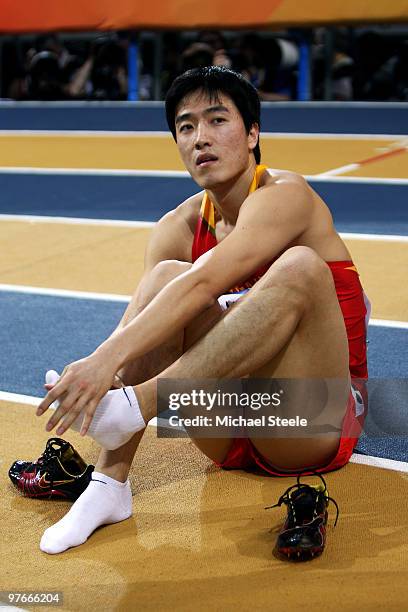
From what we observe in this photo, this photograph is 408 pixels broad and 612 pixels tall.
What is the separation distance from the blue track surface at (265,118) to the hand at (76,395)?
7.78 meters

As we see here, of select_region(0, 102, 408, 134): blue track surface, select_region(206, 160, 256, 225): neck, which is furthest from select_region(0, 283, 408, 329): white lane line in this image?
select_region(0, 102, 408, 134): blue track surface

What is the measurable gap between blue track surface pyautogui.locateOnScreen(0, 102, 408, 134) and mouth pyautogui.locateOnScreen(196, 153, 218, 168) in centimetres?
714

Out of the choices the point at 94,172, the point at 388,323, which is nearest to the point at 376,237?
the point at 388,323

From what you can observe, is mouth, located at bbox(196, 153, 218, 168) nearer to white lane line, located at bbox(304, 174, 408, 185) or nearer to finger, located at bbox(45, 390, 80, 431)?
finger, located at bbox(45, 390, 80, 431)

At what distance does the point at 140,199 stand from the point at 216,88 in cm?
439

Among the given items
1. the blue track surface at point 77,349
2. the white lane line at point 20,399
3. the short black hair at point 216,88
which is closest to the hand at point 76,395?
the short black hair at point 216,88

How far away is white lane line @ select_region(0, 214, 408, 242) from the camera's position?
6016 mm

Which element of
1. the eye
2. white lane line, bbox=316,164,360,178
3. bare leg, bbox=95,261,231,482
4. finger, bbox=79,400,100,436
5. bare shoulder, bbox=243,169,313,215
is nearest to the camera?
finger, bbox=79,400,100,436

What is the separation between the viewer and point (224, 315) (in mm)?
2701

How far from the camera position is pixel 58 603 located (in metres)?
2.41

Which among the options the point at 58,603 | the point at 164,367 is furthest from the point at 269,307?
the point at 58,603

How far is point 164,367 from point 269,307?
0.39 m

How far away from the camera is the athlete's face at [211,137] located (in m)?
Answer: 3.01

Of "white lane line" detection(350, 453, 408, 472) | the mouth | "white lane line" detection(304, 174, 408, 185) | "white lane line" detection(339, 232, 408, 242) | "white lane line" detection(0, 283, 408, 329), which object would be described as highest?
the mouth
